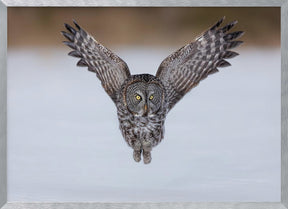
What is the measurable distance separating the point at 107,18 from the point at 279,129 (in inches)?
47.8

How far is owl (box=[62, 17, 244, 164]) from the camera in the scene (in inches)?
100

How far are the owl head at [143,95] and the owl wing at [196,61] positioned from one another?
0.08m

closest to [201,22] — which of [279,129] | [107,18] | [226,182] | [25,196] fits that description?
[107,18]

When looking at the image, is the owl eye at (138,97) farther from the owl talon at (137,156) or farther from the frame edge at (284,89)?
the frame edge at (284,89)

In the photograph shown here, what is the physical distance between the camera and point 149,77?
2.49m

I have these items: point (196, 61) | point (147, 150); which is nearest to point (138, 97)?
point (147, 150)

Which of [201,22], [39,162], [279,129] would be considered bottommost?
[39,162]

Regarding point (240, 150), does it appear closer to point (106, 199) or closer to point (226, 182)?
point (226, 182)

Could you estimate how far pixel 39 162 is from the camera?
8.30 ft

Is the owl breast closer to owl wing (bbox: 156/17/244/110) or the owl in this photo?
the owl

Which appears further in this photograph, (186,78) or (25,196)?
(186,78)

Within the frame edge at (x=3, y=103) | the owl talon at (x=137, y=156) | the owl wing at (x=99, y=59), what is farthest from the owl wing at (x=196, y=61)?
the frame edge at (x=3, y=103)

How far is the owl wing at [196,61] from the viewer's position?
2561mm

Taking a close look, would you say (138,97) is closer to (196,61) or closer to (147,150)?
(147,150)
